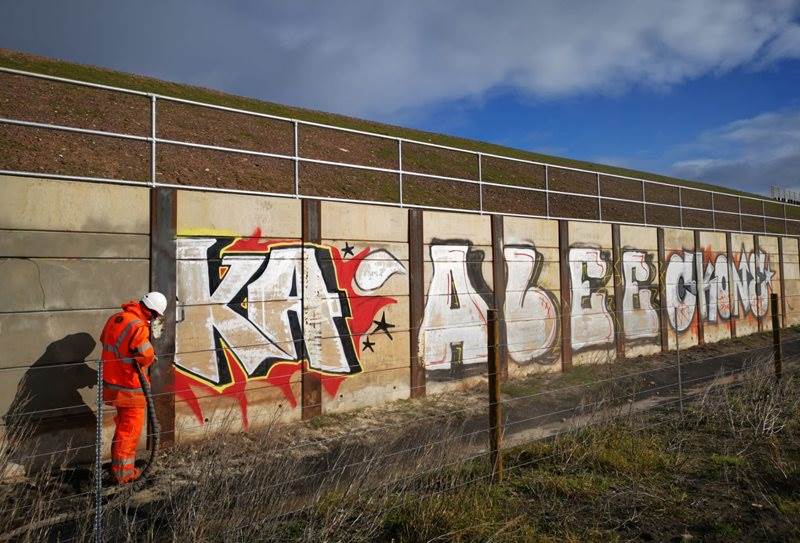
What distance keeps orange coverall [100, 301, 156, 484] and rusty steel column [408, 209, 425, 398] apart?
172 inches

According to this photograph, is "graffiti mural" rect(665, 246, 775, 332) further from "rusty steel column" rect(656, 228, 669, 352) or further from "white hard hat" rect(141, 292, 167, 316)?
"white hard hat" rect(141, 292, 167, 316)

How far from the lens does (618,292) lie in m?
12.9

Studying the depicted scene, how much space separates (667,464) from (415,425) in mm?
3110

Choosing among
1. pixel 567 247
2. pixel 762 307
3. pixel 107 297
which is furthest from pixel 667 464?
pixel 762 307

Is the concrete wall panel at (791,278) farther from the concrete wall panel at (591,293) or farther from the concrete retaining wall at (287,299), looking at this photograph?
the concrete wall panel at (591,293)

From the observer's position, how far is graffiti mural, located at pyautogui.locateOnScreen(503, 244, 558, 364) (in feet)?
35.1

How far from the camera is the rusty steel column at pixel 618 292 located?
12.8 m

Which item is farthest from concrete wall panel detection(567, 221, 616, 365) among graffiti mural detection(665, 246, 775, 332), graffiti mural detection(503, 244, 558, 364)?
graffiti mural detection(665, 246, 775, 332)

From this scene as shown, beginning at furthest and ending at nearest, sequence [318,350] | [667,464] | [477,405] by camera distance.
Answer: [477,405]
[318,350]
[667,464]

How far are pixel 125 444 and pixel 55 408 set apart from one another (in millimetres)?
945

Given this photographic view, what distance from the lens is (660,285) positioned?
14133 millimetres

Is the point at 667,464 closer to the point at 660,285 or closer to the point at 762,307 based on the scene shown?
the point at 660,285

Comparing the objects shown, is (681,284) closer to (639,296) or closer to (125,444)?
(639,296)

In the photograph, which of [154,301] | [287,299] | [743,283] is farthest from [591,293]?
[154,301]
